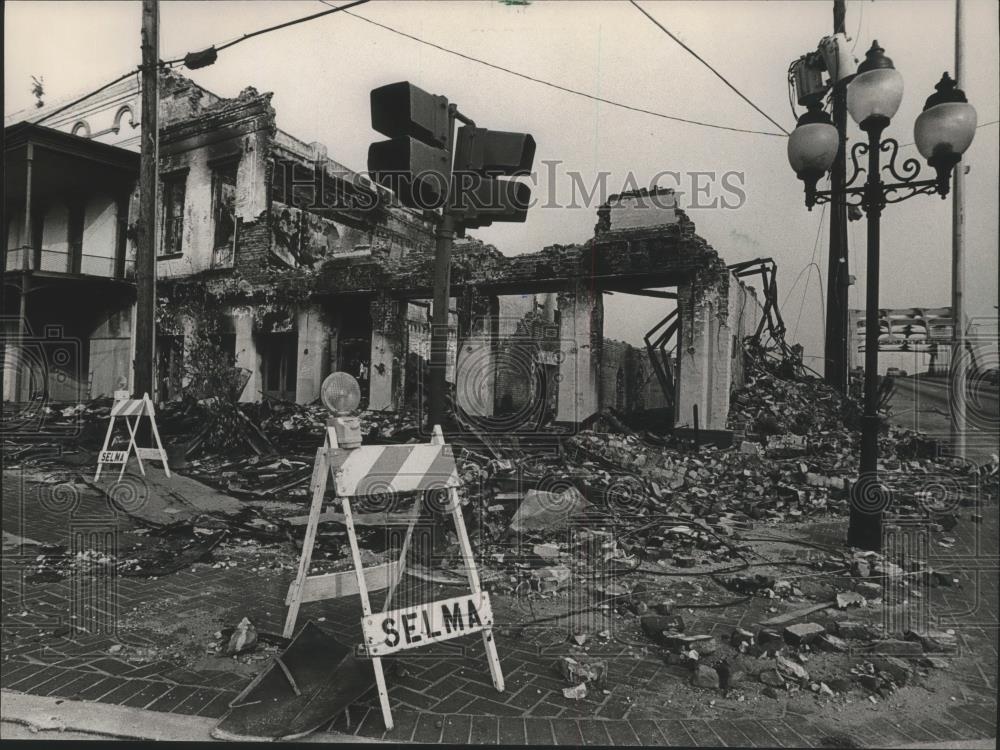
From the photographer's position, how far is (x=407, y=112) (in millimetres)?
4055

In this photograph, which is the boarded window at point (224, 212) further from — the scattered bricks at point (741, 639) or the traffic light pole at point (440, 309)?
the scattered bricks at point (741, 639)

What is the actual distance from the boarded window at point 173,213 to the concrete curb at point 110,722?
481 inches

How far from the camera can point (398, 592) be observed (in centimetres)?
427

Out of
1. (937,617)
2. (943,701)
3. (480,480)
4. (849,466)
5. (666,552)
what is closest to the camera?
(943,701)

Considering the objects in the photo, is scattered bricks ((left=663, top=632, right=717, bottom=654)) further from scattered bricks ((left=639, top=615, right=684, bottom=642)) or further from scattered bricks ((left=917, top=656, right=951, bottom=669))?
scattered bricks ((left=917, top=656, right=951, bottom=669))

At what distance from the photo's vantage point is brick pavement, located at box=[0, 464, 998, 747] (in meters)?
2.64

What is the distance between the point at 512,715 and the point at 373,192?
1460 centimetres

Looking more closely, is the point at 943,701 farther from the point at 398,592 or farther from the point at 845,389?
the point at 845,389

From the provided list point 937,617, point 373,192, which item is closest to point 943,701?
point 937,617

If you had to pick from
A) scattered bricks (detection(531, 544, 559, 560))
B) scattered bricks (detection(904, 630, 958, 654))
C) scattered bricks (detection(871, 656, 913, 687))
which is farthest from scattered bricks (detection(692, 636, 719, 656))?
scattered bricks (detection(531, 544, 559, 560))

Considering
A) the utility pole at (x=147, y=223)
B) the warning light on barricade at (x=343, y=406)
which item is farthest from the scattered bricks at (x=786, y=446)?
the utility pole at (x=147, y=223)

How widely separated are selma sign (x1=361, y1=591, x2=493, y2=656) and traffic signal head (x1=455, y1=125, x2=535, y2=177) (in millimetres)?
3143

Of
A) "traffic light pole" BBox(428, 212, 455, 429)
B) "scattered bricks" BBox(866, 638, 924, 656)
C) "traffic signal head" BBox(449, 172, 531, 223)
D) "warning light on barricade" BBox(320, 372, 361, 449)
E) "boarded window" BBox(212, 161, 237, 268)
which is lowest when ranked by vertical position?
"scattered bricks" BBox(866, 638, 924, 656)

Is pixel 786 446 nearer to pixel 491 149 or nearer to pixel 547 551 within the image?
pixel 547 551
